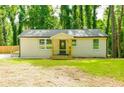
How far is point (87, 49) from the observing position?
1074 inches

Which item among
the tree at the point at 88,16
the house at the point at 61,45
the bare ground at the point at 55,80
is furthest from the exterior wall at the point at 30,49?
the tree at the point at 88,16

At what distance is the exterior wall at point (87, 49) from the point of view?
27.2m

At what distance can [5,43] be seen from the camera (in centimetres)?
4456

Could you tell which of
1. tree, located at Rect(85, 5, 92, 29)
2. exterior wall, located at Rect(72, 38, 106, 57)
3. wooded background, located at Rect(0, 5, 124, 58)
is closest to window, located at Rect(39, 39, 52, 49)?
exterior wall, located at Rect(72, 38, 106, 57)

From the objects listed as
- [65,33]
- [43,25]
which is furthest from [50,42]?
[43,25]

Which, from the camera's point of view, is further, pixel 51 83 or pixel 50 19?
pixel 50 19

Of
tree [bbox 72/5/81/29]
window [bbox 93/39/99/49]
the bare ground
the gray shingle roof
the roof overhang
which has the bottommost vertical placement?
the bare ground

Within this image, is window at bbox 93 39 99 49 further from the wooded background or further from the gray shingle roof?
the wooded background

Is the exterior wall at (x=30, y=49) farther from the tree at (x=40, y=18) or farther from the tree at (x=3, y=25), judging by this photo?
the tree at (x=3, y=25)

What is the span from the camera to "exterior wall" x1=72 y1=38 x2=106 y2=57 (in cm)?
2723

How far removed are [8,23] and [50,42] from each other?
2022 centimetres
